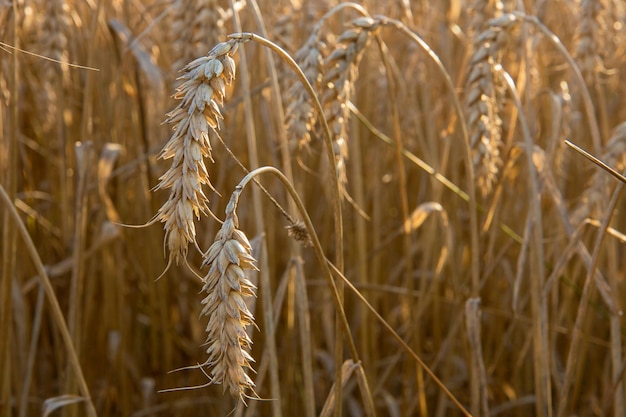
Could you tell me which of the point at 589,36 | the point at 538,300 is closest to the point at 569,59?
the point at 589,36

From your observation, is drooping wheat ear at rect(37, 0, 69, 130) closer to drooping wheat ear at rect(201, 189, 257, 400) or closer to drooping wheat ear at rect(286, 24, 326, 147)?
drooping wheat ear at rect(286, 24, 326, 147)

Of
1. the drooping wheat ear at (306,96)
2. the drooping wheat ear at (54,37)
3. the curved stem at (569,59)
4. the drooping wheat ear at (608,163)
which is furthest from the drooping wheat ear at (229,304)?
the drooping wheat ear at (54,37)

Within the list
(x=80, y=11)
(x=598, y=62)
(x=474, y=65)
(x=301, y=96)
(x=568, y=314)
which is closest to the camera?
(x=301, y=96)

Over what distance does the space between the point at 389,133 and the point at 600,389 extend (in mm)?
910

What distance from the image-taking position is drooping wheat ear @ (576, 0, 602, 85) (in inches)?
58.0

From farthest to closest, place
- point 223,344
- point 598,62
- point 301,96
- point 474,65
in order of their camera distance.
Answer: point 598,62 < point 474,65 < point 301,96 < point 223,344

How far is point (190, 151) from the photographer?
67 centimetres

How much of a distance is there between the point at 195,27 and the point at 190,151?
75 cm

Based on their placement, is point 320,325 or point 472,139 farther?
point 320,325

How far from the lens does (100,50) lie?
1.81m

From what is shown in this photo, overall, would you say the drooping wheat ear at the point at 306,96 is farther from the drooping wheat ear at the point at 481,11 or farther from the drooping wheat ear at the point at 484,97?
the drooping wheat ear at the point at 481,11

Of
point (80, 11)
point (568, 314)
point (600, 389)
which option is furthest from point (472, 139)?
point (80, 11)

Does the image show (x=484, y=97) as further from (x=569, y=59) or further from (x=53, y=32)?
(x=53, y=32)

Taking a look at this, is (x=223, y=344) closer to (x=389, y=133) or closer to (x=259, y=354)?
(x=259, y=354)
